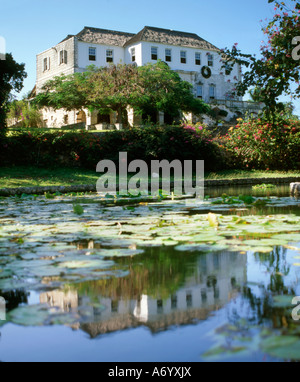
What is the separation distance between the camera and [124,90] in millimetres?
26812

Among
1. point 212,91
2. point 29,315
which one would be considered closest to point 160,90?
point 212,91

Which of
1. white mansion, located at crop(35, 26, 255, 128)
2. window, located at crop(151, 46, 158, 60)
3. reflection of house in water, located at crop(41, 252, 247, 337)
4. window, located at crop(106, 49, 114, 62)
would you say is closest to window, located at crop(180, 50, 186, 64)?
white mansion, located at crop(35, 26, 255, 128)

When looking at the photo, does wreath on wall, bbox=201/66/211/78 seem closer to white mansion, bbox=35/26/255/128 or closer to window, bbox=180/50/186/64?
white mansion, bbox=35/26/255/128

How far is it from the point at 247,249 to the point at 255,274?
570mm

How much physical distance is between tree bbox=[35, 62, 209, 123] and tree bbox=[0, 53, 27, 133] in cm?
637

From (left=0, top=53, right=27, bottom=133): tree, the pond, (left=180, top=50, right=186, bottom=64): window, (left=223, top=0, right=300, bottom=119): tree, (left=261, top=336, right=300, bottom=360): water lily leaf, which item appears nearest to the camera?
(left=261, top=336, right=300, bottom=360): water lily leaf

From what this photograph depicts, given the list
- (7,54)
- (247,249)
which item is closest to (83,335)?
(247,249)

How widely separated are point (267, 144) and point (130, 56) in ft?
89.2

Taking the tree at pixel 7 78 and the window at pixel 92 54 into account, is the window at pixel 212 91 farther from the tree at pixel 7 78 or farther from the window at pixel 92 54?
the tree at pixel 7 78

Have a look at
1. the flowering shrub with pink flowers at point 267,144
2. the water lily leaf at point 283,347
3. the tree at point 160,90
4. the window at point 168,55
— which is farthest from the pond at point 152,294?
the window at point 168,55

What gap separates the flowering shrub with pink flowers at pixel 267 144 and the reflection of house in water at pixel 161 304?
1552 cm

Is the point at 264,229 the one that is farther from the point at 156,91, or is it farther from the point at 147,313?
the point at 156,91

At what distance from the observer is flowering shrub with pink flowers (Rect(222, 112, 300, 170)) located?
1752 centimetres
